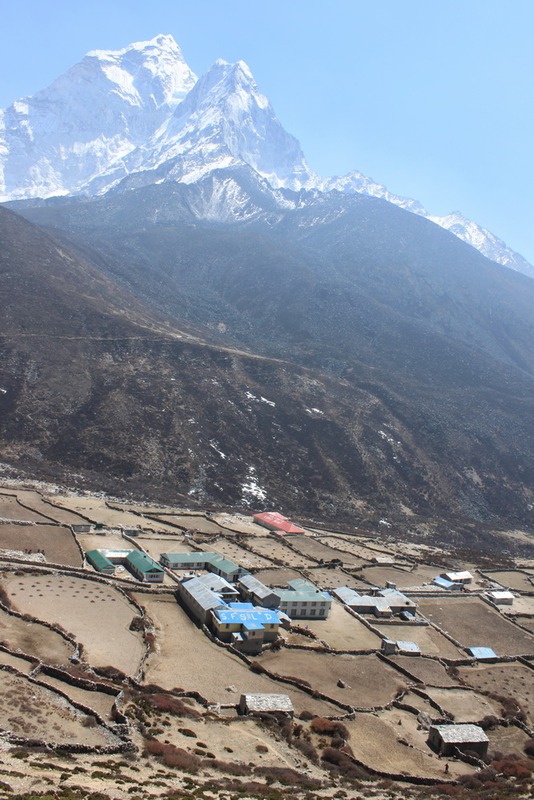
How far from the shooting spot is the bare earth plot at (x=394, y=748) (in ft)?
98.4

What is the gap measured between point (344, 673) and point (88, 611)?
54.3 feet

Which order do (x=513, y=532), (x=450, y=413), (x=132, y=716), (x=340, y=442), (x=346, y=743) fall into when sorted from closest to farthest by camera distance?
(x=132, y=716) → (x=346, y=743) → (x=513, y=532) → (x=340, y=442) → (x=450, y=413)

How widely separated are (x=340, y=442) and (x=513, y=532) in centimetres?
3634

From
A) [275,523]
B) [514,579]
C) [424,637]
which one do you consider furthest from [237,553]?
[514,579]

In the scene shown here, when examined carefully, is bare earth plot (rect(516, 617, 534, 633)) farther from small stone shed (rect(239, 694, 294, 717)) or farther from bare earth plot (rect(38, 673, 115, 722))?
bare earth plot (rect(38, 673, 115, 722))

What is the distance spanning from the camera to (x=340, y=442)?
124 metres

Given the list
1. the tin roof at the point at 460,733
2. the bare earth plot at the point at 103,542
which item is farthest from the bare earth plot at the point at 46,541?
the tin roof at the point at 460,733

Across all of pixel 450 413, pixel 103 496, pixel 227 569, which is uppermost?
pixel 450 413

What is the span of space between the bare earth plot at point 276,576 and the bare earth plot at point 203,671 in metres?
14.1

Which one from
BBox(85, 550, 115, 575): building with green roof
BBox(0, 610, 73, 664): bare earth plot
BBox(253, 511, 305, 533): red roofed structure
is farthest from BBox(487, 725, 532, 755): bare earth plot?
BBox(253, 511, 305, 533): red roofed structure

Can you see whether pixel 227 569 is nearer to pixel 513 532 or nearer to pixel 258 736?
pixel 258 736

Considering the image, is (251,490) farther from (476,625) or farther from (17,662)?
(17,662)

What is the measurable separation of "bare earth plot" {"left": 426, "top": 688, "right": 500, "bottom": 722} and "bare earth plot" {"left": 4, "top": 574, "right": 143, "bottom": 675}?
1891 centimetres

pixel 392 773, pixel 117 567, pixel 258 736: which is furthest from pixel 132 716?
pixel 117 567
